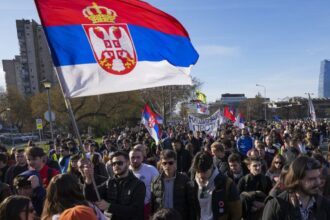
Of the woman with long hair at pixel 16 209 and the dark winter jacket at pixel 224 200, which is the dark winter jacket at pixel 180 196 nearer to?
the dark winter jacket at pixel 224 200

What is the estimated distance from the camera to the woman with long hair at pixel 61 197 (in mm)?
2801

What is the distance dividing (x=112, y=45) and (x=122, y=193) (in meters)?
1.76

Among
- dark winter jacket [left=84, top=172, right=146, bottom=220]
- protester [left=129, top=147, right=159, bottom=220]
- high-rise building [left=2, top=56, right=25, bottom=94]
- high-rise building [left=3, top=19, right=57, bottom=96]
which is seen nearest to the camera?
dark winter jacket [left=84, top=172, right=146, bottom=220]

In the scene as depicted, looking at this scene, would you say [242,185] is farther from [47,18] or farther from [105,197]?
[47,18]

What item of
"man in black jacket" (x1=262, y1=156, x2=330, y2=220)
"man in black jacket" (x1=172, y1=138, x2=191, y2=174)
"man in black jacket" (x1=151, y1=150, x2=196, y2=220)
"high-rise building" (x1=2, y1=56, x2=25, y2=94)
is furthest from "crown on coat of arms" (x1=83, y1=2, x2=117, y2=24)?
"high-rise building" (x1=2, y1=56, x2=25, y2=94)

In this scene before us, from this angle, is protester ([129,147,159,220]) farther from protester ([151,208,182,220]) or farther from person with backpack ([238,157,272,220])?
protester ([151,208,182,220])

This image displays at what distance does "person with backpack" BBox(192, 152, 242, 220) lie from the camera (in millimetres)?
3789

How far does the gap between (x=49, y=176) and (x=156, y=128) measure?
717cm

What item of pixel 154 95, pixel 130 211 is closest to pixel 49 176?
pixel 130 211

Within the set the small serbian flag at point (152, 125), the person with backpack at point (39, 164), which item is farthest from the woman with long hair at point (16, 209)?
the small serbian flag at point (152, 125)

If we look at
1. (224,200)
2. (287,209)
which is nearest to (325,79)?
(224,200)

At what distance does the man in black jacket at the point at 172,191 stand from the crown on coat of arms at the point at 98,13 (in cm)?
183

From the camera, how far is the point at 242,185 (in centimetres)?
493

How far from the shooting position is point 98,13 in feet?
13.0
